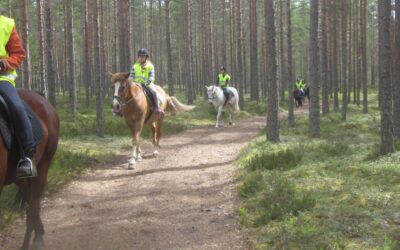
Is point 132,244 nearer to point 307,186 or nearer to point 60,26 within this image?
point 307,186

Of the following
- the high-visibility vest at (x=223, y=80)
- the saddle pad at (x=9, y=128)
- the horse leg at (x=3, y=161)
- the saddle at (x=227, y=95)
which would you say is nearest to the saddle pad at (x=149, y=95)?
the saddle pad at (x=9, y=128)

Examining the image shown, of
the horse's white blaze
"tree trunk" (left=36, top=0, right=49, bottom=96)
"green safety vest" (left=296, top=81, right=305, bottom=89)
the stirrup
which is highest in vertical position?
"tree trunk" (left=36, top=0, right=49, bottom=96)

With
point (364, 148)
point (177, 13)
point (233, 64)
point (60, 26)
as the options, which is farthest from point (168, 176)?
point (60, 26)

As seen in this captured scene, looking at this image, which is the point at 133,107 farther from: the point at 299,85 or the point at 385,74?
the point at 299,85

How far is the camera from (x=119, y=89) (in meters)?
10.8

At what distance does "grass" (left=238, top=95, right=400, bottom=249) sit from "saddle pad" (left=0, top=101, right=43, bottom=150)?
9.78ft

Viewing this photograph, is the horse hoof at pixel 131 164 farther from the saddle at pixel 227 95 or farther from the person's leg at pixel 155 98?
the saddle at pixel 227 95

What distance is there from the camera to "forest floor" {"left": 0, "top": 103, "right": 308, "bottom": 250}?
584cm

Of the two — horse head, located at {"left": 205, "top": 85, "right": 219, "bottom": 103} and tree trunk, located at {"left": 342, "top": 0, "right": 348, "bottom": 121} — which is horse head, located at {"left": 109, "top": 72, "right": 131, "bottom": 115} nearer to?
horse head, located at {"left": 205, "top": 85, "right": 219, "bottom": 103}

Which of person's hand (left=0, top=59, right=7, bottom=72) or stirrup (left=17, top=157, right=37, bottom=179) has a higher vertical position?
person's hand (left=0, top=59, right=7, bottom=72)

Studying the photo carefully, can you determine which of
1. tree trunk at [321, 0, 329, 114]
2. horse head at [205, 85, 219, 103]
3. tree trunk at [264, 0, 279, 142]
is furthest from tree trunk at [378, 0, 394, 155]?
horse head at [205, 85, 219, 103]

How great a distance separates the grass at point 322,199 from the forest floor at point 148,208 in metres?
0.41

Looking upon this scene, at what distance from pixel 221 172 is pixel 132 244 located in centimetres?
456

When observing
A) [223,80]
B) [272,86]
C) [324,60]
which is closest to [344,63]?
[324,60]
